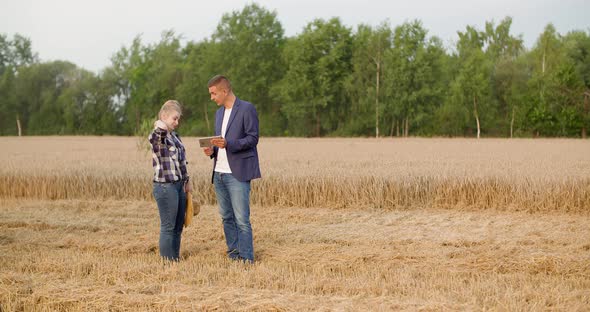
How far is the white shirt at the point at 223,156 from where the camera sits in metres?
6.76

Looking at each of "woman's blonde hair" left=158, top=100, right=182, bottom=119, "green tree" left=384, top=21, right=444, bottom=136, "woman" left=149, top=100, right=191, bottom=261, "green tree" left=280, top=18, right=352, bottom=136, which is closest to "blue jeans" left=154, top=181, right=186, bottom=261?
"woman" left=149, top=100, right=191, bottom=261

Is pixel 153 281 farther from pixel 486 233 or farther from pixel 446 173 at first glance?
pixel 446 173

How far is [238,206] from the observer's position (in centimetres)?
674

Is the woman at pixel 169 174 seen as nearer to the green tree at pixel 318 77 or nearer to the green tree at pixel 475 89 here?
the green tree at pixel 475 89

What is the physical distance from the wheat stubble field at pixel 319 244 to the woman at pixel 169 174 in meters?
0.40

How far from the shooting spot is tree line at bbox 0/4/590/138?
164ft

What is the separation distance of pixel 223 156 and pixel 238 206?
60 centimetres

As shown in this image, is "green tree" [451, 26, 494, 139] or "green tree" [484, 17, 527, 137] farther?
"green tree" [484, 17, 527, 137]

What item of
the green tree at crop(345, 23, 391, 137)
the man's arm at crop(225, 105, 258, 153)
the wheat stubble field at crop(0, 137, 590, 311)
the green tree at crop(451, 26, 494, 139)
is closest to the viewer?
the wheat stubble field at crop(0, 137, 590, 311)

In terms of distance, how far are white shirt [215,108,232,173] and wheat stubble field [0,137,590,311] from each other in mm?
1101

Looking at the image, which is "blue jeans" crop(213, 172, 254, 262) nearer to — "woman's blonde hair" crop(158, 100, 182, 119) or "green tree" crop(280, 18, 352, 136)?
"woman's blonde hair" crop(158, 100, 182, 119)

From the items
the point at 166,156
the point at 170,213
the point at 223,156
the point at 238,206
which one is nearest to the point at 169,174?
the point at 166,156

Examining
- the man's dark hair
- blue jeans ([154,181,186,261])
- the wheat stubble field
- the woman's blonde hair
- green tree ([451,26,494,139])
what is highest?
green tree ([451,26,494,139])

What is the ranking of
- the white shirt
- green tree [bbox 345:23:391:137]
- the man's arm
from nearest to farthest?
the man's arm < the white shirt < green tree [bbox 345:23:391:137]
